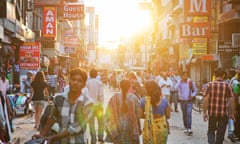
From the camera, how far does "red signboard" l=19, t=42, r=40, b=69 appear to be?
24594mm

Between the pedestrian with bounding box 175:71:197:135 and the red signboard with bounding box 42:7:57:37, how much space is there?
22.0 meters

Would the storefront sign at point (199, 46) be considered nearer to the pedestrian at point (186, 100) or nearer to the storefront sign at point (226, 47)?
the storefront sign at point (226, 47)

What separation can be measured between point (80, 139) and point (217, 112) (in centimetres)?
465

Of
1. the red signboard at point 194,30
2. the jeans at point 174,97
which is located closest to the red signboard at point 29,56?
the jeans at point 174,97

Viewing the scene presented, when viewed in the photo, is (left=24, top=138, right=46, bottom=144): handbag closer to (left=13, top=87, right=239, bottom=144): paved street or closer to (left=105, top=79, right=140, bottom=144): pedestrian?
(left=105, top=79, right=140, bottom=144): pedestrian

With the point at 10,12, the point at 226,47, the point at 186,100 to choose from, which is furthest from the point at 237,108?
the point at 226,47

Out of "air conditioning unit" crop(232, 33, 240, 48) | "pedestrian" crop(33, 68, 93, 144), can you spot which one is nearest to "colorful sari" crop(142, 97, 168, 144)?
"pedestrian" crop(33, 68, 93, 144)

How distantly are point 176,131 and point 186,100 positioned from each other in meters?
0.98

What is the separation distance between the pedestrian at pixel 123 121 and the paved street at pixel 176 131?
4.34 m

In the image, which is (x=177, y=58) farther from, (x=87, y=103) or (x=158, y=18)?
(x=87, y=103)

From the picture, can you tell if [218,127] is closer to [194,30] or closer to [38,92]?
[38,92]

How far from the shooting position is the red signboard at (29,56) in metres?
24.6

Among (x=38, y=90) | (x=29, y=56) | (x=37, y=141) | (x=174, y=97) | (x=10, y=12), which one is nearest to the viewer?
(x=37, y=141)

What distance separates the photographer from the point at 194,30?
29688 mm
